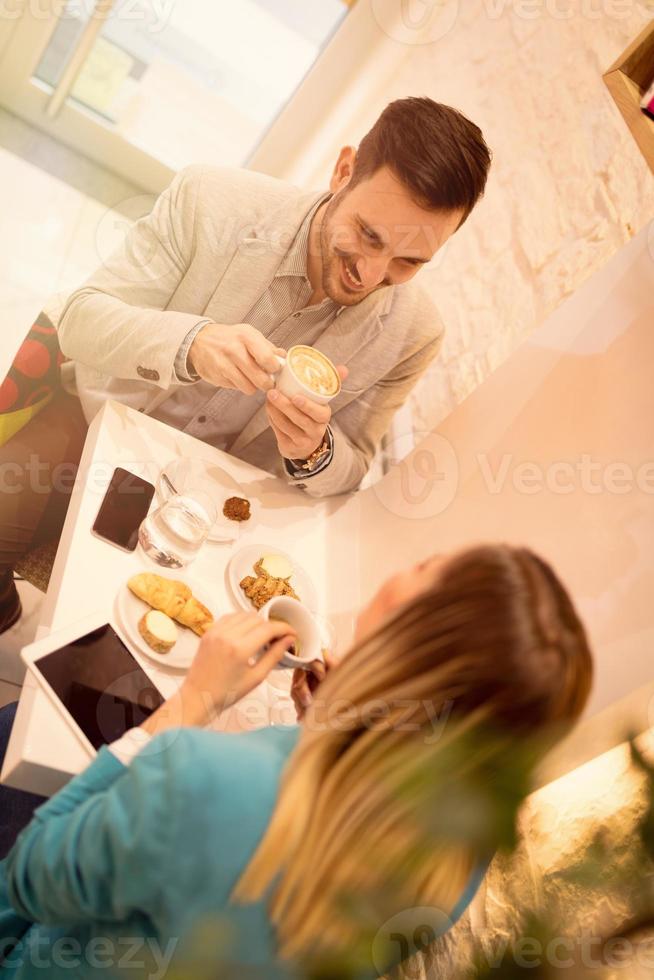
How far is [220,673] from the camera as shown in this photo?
0.98 metres

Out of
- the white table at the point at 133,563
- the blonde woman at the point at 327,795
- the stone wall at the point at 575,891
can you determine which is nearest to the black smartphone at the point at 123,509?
the white table at the point at 133,563

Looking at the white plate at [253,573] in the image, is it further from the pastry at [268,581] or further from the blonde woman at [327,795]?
the blonde woman at [327,795]

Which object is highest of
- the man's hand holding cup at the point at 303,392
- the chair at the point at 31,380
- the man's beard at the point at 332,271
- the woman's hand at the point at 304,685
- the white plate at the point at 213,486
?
the man's beard at the point at 332,271

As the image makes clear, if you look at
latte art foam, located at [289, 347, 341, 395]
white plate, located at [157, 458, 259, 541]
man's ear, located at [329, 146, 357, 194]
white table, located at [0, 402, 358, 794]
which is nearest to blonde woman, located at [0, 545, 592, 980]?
white table, located at [0, 402, 358, 794]

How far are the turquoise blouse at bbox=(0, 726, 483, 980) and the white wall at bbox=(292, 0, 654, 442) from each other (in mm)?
1165

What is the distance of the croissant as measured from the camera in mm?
1204

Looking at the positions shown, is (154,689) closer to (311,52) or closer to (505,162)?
(505,162)

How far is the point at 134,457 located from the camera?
143cm

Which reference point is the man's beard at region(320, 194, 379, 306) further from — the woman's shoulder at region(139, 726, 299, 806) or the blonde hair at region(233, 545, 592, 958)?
the woman's shoulder at region(139, 726, 299, 806)

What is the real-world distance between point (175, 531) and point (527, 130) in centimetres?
110

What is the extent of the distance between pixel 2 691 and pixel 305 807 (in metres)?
1.15

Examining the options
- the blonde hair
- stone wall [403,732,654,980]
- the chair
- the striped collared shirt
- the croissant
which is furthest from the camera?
the chair

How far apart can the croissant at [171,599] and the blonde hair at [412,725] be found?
450 mm

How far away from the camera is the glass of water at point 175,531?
129 centimetres
